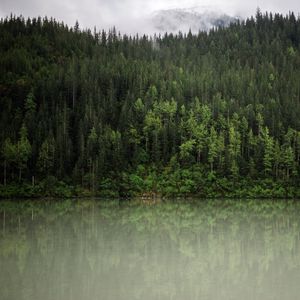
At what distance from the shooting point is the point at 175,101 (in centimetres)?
10575

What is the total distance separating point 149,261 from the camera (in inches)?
864

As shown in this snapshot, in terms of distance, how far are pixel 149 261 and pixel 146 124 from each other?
7364cm

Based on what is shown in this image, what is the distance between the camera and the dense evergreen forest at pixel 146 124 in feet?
263

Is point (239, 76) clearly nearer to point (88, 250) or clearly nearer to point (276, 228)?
point (276, 228)

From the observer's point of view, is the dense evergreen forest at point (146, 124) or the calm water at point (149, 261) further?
the dense evergreen forest at point (146, 124)

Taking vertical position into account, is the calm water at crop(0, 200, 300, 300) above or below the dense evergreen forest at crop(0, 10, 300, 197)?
below

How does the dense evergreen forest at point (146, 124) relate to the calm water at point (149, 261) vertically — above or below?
above

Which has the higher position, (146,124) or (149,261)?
(146,124)

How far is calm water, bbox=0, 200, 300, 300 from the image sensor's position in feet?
54.7

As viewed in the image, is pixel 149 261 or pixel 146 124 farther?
pixel 146 124

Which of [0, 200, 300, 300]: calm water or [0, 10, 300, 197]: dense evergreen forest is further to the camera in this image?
[0, 10, 300, 197]: dense evergreen forest

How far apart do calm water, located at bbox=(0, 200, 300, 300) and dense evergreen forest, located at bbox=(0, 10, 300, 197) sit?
141 feet

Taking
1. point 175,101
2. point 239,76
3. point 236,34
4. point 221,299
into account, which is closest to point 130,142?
point 175,101

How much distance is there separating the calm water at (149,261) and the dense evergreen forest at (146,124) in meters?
43.0
